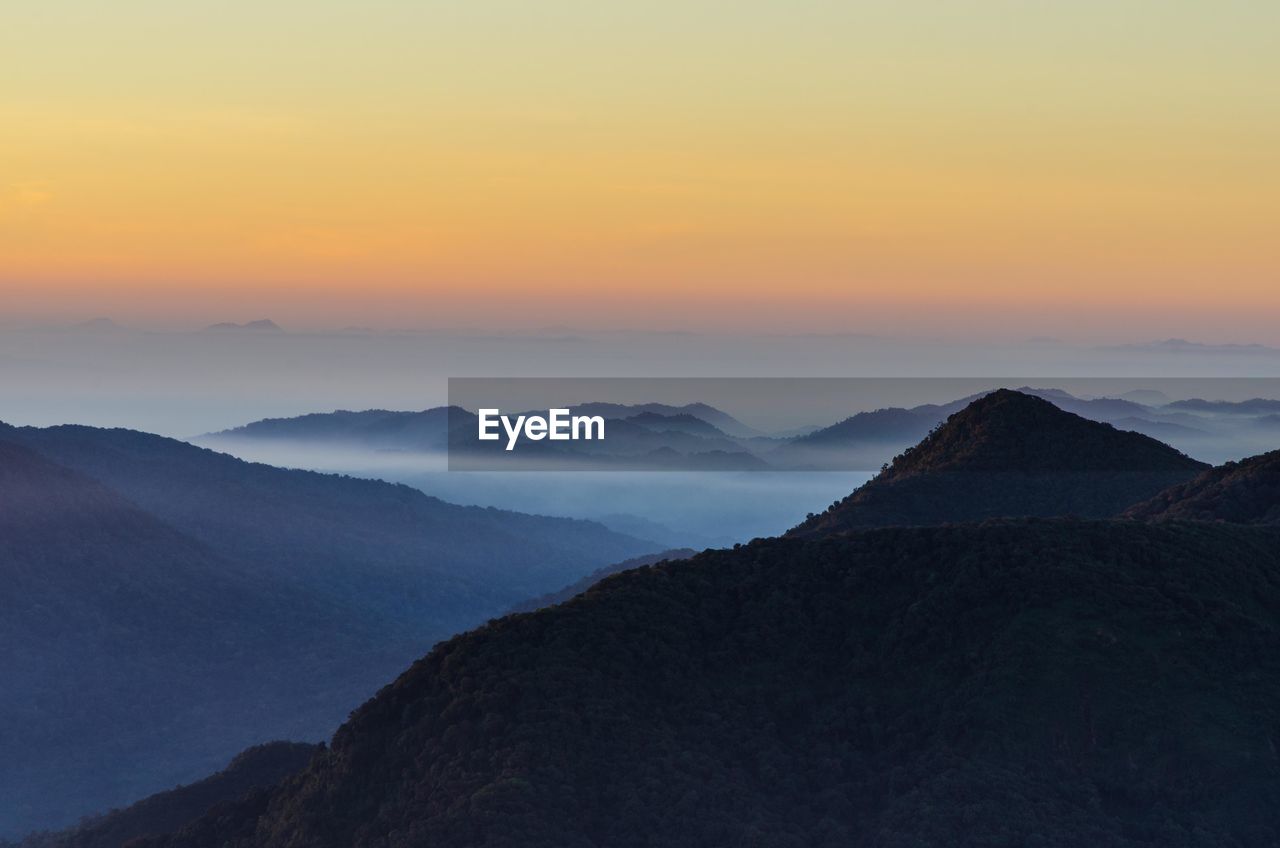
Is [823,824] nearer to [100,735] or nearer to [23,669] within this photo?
[100,735]

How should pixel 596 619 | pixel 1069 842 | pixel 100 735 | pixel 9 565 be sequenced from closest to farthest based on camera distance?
pixel 1069 842
pixel 596 619
pixel 100 735
pixel 9 565

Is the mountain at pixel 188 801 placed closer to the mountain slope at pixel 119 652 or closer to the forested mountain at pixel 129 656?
the forested mountain at pixel 129 656

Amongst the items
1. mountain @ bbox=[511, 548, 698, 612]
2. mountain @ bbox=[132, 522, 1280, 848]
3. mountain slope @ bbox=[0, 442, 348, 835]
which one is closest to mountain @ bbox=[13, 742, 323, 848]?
mountain @ bbox=[132, 522, 1280, 848]

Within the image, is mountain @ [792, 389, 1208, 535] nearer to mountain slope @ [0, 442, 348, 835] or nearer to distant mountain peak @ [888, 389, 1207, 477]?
distant mountain peak @ [888, 389, 1207, 477]

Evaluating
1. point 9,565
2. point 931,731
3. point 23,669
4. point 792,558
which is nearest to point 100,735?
A: point 23,669

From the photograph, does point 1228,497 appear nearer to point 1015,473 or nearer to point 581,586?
point 1015,473

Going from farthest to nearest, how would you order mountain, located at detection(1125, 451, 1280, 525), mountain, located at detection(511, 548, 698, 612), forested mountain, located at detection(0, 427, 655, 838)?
mountain, located at detection(511, 548, 698, 612) < forested mountain, located at detection(0, 427, 655, 838) < mountain, located at detection(1125, 451, 1280, 525)
